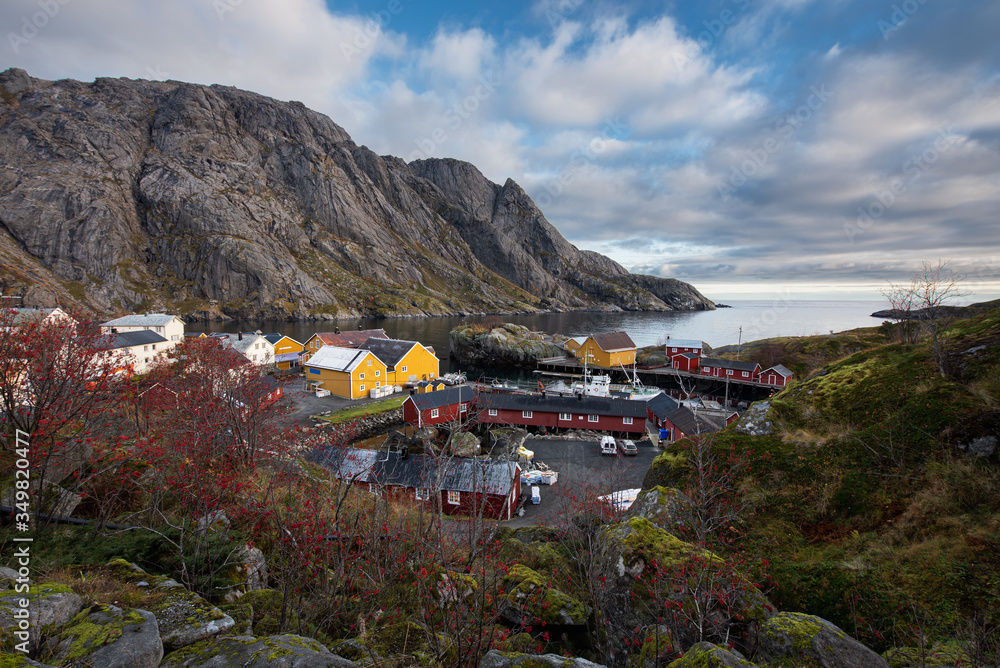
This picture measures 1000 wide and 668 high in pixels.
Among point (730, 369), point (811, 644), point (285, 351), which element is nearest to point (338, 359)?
point (285, 351)

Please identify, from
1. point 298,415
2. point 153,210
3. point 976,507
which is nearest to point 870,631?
point 976,507

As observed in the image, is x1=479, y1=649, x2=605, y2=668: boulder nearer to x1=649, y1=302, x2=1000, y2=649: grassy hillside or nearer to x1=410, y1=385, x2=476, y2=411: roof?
x1=649, y1=302, x2=1000, y2=649: grassy hillside

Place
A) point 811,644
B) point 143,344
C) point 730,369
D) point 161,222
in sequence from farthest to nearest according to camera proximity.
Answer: point 161,222 → point 730,369 → point 143,344 → point 811,644

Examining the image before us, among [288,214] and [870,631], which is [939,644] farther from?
[288,214]

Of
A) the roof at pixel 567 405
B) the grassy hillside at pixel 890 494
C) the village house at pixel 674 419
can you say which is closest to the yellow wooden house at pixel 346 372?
the roof at pixel 567 405

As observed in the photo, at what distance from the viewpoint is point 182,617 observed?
15.0 ft

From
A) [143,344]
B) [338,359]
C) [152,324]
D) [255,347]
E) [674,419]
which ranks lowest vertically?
[674,419]

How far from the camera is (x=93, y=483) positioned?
8062 mm

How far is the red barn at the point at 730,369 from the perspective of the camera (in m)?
56.7

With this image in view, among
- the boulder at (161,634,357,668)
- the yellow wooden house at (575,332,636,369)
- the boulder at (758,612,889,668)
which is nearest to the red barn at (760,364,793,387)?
the yellow wooden house at (575,332,636,369)

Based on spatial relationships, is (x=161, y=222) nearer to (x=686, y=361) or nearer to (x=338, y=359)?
(x=338, y=359)

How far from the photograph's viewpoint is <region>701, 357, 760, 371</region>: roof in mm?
56844

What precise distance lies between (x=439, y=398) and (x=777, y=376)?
46.6 metres

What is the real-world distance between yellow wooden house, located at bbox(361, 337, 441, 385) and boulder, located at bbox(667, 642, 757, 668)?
47.7m
